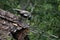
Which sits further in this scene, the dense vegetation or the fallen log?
the dense vegetation

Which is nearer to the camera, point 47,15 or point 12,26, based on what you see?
point 12,26

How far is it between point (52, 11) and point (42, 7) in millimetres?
337

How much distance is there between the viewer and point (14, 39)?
3.52m

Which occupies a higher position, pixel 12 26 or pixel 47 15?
pixel 12 26

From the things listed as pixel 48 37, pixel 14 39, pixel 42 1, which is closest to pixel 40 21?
pixel 42 1

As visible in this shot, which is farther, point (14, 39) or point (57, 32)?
point (57, 32)

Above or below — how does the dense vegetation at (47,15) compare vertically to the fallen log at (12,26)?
below

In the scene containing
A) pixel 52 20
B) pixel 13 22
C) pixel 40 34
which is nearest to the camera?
pixel 13 22

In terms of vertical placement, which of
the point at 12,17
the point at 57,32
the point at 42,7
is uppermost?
the point at 12,17

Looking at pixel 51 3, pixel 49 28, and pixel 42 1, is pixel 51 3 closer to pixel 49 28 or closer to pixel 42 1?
pixel 42 1

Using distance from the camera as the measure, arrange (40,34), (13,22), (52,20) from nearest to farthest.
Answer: (13,22), (40,34), (52,20)

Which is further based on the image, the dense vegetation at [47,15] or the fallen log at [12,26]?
the dense vegetation at [47,15]

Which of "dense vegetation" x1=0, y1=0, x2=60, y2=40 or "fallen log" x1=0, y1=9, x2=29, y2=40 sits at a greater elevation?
"fallen log" x1=0, y1=9, x2=29, y2=40

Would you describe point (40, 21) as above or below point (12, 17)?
below
